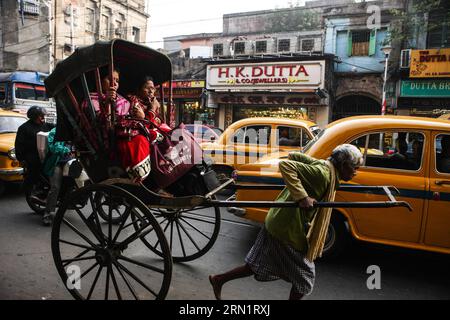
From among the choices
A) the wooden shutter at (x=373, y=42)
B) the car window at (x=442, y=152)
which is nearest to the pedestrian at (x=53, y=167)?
the car window at (x=442, y=152)

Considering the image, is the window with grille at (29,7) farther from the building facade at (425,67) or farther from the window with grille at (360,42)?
the building facade at (425,67)

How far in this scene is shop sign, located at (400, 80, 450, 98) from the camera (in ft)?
53.9

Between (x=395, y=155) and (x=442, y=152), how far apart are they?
497 millimetres

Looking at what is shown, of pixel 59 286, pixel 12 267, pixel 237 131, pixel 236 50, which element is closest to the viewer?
pixel 59 286

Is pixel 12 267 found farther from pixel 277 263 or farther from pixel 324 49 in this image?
pixel 324 49

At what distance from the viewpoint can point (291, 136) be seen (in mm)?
7469

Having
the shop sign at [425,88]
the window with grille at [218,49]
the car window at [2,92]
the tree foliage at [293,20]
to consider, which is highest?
the tree foliage at [293,20]

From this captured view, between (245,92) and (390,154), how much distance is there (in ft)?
51.9

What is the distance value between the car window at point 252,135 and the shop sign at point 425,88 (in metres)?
12.6

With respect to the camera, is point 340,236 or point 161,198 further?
point 340,236

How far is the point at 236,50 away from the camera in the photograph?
23.6m

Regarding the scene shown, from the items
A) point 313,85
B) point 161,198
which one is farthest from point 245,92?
point 161,198

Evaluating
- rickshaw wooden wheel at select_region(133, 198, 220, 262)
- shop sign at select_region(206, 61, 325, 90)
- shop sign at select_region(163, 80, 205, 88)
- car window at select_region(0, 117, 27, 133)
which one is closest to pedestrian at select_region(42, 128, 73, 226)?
rickshaw wooden wheel at select_region(133, 198, 220, 262)

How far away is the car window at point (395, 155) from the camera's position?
404cm
